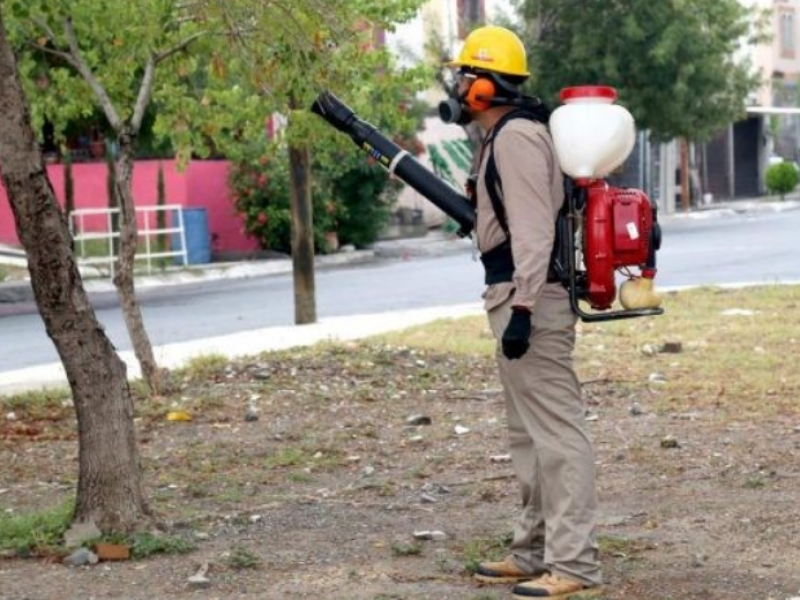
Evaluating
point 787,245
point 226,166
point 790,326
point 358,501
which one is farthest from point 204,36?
point 226,166

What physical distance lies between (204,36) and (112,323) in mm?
9052

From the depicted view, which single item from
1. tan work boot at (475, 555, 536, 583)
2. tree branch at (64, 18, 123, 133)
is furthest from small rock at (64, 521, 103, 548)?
tree branch at (64, 18, 123, 133)

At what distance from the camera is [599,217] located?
238 inches

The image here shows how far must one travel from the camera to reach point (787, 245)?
93.1ft

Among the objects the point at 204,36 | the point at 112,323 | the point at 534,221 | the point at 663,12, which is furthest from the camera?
the point at 663,12

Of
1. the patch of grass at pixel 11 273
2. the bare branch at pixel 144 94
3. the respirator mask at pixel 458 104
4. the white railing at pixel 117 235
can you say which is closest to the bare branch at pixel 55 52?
the bare branch at pixel 144 94

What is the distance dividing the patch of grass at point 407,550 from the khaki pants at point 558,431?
2.67ft

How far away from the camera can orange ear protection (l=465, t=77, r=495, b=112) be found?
6.21 meters

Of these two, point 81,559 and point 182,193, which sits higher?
point 182,193

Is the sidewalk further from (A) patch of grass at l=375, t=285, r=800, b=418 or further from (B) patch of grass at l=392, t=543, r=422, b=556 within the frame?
(B) patch of grass at l=392, t=543, r=422, b=556

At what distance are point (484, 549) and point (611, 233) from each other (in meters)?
1.59

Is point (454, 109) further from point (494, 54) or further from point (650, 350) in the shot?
point (650, 350)

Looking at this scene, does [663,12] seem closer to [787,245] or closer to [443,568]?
[787,245]

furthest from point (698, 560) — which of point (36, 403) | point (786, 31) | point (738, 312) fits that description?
point (786, 31)
